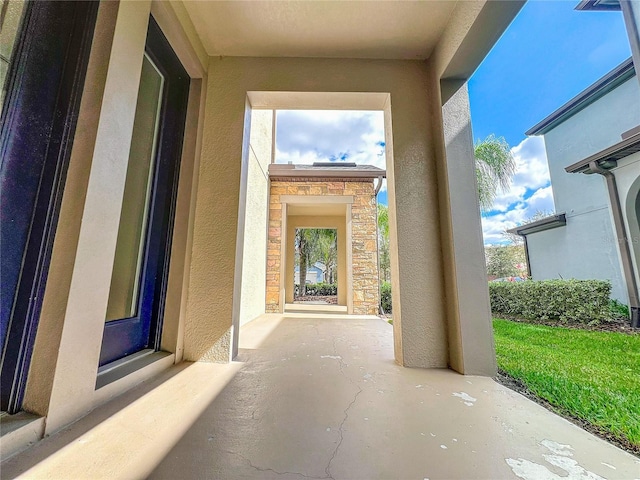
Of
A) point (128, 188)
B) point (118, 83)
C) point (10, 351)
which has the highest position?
point (118, 83)

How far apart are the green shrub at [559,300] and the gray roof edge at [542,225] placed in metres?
2.10

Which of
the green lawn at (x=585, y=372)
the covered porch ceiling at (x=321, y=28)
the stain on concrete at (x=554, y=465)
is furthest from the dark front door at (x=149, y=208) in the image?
the green lawn at (x=585, y=372)

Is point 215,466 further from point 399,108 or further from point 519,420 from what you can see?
point 399,108

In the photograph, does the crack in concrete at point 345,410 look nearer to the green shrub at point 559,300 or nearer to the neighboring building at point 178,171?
the neighboring building at point 178,171

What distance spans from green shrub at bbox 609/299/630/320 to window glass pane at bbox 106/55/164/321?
6.30 m

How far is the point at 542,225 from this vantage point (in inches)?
247

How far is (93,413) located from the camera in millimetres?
1058

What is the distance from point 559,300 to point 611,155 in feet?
8.08

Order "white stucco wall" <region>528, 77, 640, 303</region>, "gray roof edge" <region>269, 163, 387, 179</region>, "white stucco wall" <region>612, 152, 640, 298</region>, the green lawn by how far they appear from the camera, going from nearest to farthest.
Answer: the green lawn, "white stucco wall" <region>612, 152, 640, 298</region>, "white stucco wall" <region>528, 77, 640, 303</region>, "gray roof edge" <region>269, 163, 387, 179</region>

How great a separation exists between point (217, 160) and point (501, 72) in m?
5.92

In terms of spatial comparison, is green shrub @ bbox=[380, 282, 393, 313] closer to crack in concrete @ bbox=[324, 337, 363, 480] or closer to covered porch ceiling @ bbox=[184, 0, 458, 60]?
crack in concrete @ bbox=[324, 337, 363, 480]

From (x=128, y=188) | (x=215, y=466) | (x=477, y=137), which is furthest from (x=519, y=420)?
(x=477, y=137)

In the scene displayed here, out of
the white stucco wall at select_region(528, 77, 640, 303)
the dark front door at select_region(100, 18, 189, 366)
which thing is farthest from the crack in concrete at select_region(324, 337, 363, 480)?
the white stucco wall at select_region(528, 77, 640, 303)

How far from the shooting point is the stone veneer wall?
16.5 ft
